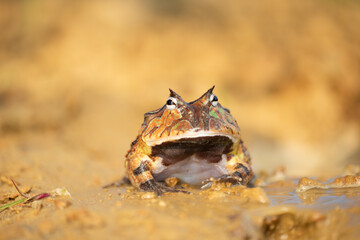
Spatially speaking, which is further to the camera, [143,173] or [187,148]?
[143,173]

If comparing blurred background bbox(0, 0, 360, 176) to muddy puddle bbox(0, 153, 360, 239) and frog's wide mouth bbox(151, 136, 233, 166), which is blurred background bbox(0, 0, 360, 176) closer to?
frog's wide mouth bbox(151, 136, 233, 166)

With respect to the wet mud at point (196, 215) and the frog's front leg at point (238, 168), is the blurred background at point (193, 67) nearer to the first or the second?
the frog's front leg at point (238, 168)

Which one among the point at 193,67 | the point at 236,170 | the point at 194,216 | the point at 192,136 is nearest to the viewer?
the point at 194,216

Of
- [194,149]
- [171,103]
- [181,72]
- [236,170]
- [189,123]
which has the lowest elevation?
[236,170]

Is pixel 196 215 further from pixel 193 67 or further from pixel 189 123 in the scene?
pixel 193 67

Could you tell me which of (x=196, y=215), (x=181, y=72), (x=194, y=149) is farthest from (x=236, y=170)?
(x=181, y=72)

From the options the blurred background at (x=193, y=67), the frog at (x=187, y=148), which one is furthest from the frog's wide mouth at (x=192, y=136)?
the blurred background at (x=193, y=67)

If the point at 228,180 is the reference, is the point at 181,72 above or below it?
above
